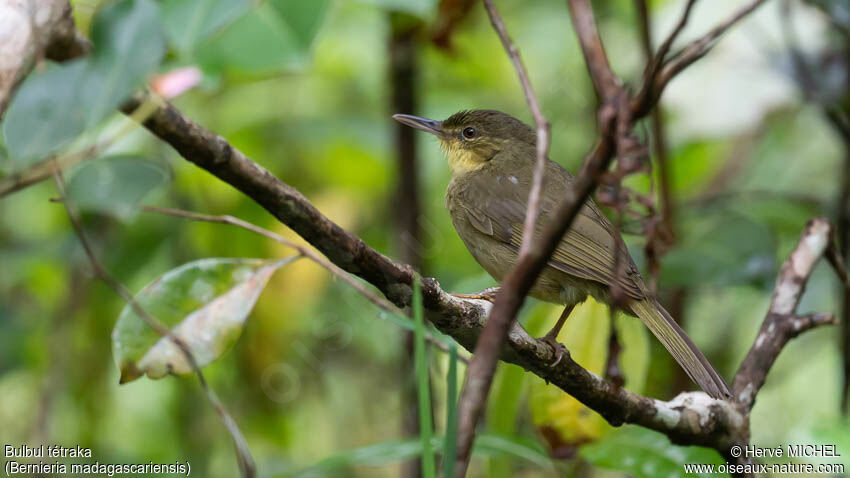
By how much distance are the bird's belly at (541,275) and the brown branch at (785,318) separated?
71 centimetres

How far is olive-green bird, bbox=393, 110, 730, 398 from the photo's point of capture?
2803mm

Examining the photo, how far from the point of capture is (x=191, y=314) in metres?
1.97

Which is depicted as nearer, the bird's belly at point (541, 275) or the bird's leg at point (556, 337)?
the bird's leg at point (556, 337)

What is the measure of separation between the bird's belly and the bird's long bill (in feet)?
1.95

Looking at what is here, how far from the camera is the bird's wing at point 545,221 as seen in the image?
3018mm

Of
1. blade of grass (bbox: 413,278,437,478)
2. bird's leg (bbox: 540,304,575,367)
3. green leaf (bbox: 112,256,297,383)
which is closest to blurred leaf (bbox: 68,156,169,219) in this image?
green leaf (bbox: 112,256,297,383)

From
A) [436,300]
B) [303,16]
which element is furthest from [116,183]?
[436,300]

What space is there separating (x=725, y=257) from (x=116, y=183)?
2252 millimetres

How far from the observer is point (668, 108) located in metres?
5.07

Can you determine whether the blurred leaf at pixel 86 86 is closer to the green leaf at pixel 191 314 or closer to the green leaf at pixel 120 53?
the green leaf at pixel 120 53

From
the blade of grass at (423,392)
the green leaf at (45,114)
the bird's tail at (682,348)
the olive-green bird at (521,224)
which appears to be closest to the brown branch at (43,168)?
the green leaf at (45,114)

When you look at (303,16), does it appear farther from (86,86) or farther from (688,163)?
(688,163)

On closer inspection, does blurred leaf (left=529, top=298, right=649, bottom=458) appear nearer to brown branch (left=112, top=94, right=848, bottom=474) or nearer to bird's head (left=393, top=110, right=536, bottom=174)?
brown branch (left=112, top=94, right=848, bottom=474)

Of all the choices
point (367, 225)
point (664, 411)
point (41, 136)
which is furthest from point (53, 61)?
point (367, 225)
